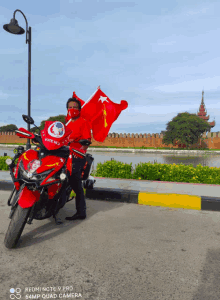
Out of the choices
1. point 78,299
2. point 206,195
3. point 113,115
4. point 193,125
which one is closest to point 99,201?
point 113,115

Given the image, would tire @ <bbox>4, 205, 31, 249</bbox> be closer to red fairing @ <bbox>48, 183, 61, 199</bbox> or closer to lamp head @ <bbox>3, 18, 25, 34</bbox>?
red fairing @ <bbox>48, 183, 61, 199</bbox>

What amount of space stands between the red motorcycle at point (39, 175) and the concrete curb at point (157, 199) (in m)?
2.20

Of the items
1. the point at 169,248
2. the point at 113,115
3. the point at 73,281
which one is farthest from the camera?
the point at 113,115

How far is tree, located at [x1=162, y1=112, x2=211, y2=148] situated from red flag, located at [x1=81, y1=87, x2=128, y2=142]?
36627mm

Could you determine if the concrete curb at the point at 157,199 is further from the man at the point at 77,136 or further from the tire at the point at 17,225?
the tire at the point at 17,225

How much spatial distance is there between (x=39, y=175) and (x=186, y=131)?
3893cm

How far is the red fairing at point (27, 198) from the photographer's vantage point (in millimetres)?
2921

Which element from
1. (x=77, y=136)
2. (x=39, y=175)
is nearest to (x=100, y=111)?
(x=77, y=136)

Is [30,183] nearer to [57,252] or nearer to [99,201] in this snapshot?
[57,252]

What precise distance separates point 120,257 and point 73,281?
65 centimetres

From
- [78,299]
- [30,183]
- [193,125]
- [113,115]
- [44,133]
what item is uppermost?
[193,125]

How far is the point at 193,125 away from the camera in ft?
133

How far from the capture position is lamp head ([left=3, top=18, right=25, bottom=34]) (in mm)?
8961

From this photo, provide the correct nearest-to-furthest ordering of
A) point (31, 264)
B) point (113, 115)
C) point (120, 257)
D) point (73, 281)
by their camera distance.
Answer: point (73, 281) → point (31, 264) → point (120, 257) → point (113, 115)
